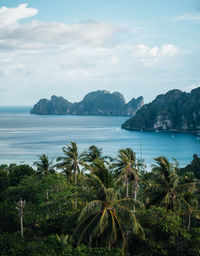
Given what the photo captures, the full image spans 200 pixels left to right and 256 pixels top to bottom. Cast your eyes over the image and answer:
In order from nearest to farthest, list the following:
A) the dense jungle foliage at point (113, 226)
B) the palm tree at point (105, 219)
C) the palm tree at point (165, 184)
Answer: the dense jungle foliage at point (113, 226) < the palm tree at point (105, 219) < the palm tree at point (165, 184)

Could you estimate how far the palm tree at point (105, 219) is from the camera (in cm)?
1523

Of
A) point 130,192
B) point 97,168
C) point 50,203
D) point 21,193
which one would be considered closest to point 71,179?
point 21,193

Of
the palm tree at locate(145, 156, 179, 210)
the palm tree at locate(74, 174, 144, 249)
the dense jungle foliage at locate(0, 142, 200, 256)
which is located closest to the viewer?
the dense jungle foliage at locate(0, 142, 200, 256)

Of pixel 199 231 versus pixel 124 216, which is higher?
pixel 124 216

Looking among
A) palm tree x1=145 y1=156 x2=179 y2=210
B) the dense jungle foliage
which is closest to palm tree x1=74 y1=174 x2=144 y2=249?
the dense jungle foliage

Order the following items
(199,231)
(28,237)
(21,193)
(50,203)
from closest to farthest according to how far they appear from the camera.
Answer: (199,231), (28,237), (50,203), (21,193)

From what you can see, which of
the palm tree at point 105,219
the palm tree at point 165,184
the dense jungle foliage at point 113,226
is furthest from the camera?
the palm tree at point 165,184

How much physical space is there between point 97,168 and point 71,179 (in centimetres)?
2137

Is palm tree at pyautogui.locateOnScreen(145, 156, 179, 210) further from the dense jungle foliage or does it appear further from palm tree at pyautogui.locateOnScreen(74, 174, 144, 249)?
palm tree at pyautogui.locateOnScreen(74, 174, 144, 249)

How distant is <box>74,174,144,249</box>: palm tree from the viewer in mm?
15227

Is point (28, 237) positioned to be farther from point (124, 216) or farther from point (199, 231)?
point (199, 231)

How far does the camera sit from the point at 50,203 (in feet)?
84.2

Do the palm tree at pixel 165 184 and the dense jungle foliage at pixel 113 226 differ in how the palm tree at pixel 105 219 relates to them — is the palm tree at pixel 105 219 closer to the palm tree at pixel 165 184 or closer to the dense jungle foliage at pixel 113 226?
the dense jungle foliage at pixel 113 226

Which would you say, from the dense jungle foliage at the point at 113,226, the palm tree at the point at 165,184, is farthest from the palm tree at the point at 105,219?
the palm tree at the point at 165,184
